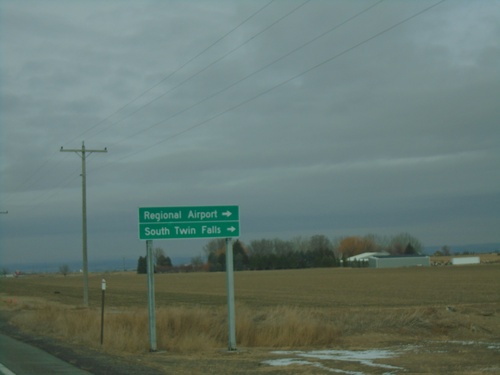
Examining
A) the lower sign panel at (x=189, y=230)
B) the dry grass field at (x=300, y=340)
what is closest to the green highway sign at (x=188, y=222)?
the lower sign panel at (x=189, y=230)

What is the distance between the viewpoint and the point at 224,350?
804 inches

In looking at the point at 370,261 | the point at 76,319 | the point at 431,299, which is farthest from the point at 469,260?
the point at 76,319

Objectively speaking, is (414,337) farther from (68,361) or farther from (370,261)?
(370,261)

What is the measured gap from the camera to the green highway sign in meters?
19.6

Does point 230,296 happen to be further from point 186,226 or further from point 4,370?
point 4,370

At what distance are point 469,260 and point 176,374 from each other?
185166 millimetres

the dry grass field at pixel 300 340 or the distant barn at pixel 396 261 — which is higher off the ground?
the distant barn at pixel 396 261

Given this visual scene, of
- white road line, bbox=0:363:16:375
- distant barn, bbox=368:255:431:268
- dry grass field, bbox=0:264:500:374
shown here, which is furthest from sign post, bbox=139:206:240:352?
distant barn, bbox=368:255:431:268

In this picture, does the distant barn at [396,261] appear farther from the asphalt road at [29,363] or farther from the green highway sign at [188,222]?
the asphalt road at [29,363]

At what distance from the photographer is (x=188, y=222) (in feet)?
65.5

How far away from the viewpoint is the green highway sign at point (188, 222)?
19.6 m

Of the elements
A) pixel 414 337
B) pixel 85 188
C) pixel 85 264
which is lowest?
pixel 414 337

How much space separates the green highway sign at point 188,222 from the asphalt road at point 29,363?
4188 millimetres

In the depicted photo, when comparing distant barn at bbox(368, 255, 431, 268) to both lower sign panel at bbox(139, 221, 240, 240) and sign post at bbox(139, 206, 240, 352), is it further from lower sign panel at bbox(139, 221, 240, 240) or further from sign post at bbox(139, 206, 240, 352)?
Result: lower sign panel at bbox(139, 221, 240, 240)
